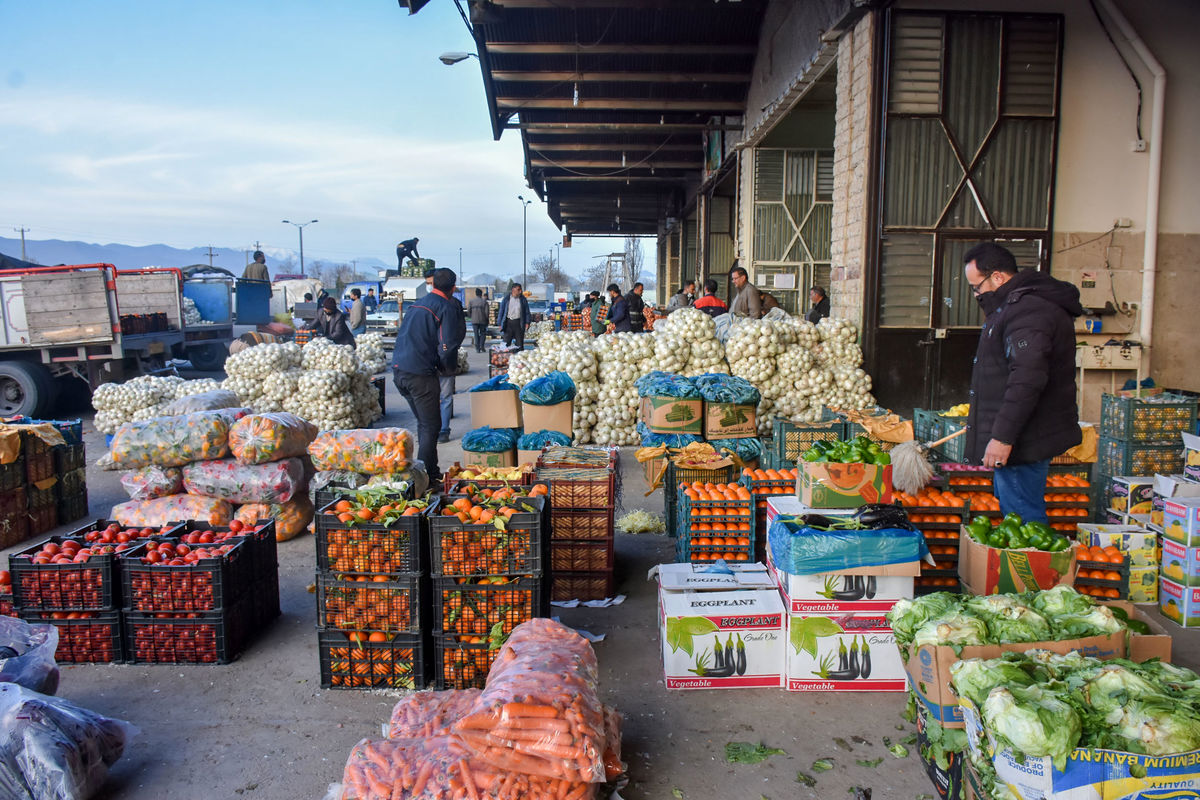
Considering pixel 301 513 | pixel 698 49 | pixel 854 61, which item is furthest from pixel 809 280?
pixel 301 513

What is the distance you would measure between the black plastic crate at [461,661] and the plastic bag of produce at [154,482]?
12.4ft

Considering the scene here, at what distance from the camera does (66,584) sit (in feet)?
14.1

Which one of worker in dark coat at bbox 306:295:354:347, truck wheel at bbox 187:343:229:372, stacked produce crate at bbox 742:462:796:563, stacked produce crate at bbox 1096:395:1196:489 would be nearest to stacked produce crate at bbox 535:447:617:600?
stacked produce crate at bbox 742:462:796:563

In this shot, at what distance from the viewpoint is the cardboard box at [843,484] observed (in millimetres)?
4223

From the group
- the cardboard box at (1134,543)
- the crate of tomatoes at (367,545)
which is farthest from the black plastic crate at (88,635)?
the cardboard box at (1134,543)

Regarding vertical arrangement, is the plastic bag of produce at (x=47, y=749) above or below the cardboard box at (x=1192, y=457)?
below

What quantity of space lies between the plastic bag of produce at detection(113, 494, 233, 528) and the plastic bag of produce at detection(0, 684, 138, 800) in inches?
131

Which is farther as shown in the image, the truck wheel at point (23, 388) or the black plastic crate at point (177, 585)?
the truck wheel at point (23, 388)

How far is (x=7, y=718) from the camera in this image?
9.69ft

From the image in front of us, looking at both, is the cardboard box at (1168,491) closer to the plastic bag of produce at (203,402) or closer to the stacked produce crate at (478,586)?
the stacked produce crate at (478,586)

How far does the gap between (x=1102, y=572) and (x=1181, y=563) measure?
46cm

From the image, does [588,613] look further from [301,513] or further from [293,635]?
[301,513]

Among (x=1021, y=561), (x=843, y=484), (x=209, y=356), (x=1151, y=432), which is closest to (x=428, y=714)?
(x=843, y=484)

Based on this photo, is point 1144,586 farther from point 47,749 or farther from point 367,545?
point 47,749
